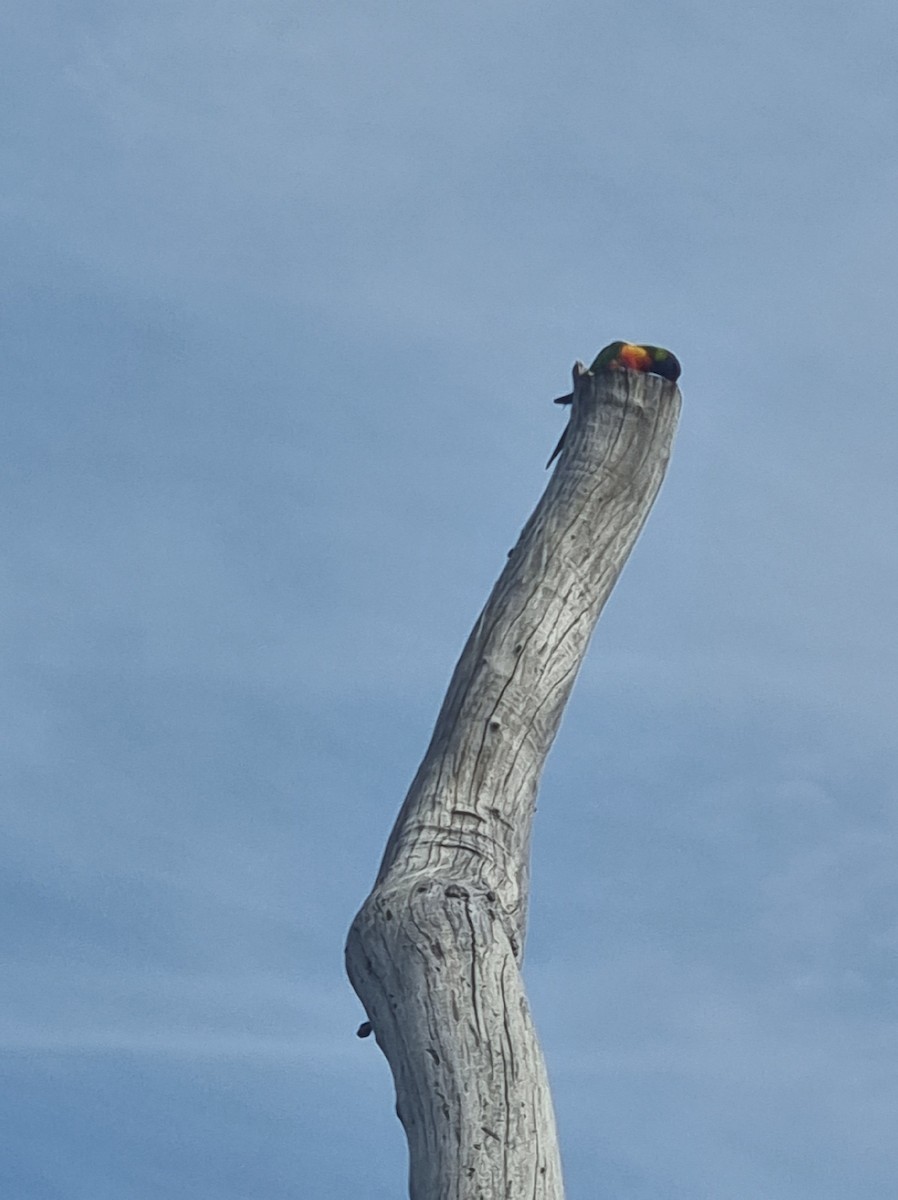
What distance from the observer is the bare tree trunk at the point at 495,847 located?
162 inches

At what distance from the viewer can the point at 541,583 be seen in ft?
17.4

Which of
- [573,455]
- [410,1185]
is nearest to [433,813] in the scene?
[410,1185]

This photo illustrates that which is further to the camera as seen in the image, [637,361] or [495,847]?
[637,361]

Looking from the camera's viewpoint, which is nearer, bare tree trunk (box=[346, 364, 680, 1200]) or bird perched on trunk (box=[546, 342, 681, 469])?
bare tree trunk (box=[346, 364, 680, 1200])

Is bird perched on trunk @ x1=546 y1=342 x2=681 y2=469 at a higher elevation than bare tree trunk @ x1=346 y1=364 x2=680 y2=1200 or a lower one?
higher

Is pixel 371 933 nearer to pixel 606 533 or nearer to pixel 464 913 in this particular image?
pixel 464 913

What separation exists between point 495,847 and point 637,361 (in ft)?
6.80

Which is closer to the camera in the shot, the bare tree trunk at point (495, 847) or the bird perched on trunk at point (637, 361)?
the bare tree trunk at point (495, 847)

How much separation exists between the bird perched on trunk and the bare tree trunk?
0.16ft

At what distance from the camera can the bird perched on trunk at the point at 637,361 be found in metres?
5.73

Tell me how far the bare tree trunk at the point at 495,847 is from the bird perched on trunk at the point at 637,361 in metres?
0.05

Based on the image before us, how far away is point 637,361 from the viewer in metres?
5.74

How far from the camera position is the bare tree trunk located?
4125 millimetres

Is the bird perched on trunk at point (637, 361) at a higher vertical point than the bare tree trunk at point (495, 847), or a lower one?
higher
